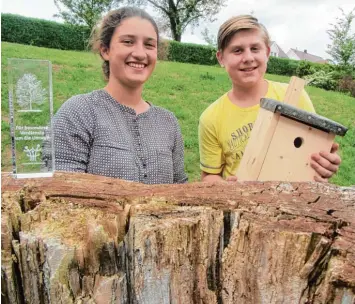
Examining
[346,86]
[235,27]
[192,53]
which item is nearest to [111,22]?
[235,27]

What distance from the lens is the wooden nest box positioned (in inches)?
77.2

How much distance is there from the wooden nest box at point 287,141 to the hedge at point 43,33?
1769cm

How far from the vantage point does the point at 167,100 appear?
351 inches

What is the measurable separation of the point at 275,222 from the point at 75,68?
31.9 ft

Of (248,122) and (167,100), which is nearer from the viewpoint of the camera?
(248,122)

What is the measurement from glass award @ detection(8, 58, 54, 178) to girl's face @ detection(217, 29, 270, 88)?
1133 millimetres

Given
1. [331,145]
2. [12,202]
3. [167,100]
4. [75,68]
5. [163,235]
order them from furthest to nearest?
[75,68]
[167,100]
[331,145]
[12,202]
[163,235]

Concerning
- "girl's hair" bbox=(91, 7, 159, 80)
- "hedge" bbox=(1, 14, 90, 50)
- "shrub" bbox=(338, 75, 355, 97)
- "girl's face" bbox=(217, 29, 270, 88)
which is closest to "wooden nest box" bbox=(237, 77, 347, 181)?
"girl's face" bbox=(217, 29, 270, 88)

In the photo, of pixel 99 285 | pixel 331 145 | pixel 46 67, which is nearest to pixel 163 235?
pixel 99 285

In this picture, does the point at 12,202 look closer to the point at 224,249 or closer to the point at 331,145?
the point at 224,249

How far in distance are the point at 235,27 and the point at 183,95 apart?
23.9ft

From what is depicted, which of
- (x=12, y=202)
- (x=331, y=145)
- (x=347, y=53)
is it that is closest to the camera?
(x=12, y=202)

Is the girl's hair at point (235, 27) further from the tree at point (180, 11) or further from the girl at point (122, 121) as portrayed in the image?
the tree at point (180, 11)

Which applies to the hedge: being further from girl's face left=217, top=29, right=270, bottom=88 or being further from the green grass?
girl's face left=217, top=29, right=270, bottom=88
